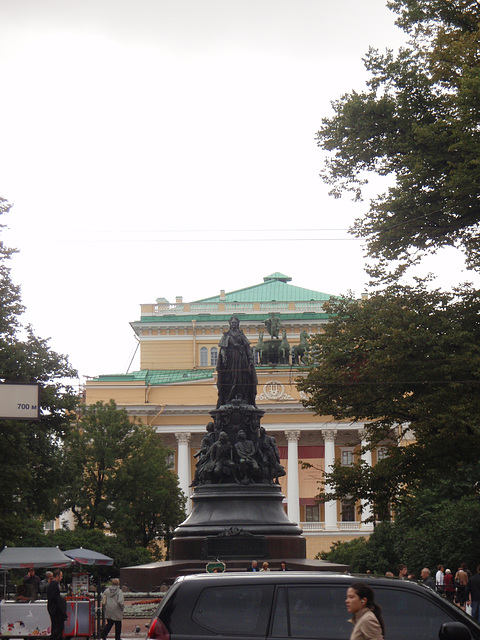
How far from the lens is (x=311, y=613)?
8.20 metres

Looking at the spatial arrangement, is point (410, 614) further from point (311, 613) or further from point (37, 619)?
point (37, 619)

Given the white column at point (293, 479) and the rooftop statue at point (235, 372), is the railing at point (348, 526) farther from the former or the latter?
the rooftop statue at point (235, 372)

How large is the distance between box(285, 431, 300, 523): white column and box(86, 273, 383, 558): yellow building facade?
8 centimetres

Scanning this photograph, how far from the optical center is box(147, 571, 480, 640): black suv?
812cm

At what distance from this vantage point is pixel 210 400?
275 ft

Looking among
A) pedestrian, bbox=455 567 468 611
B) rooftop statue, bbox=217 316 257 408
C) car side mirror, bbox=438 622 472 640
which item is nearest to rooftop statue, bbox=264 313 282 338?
pedestrian, bbox=455 567 468 611

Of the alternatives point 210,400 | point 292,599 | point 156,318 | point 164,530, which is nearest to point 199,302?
point 156,318

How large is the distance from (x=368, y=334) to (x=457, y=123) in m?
5.95

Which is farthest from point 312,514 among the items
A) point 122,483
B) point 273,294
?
point 122,483

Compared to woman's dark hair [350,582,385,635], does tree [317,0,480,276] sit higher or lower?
higher

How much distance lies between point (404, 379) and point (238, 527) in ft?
17.9

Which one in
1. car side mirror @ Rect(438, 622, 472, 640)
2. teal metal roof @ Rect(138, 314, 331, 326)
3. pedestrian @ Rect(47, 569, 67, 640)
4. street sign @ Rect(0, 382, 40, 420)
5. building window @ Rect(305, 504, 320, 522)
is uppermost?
teal metal roof @ Rect(138, 314, 331, 326)

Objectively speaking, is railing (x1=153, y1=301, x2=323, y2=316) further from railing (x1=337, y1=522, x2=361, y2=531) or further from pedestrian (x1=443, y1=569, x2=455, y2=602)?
pedestrian (x1=443, y1=569, x2=455, y2=602)

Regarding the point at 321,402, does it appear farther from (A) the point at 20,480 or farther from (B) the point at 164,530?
(B) the point at 164,530
